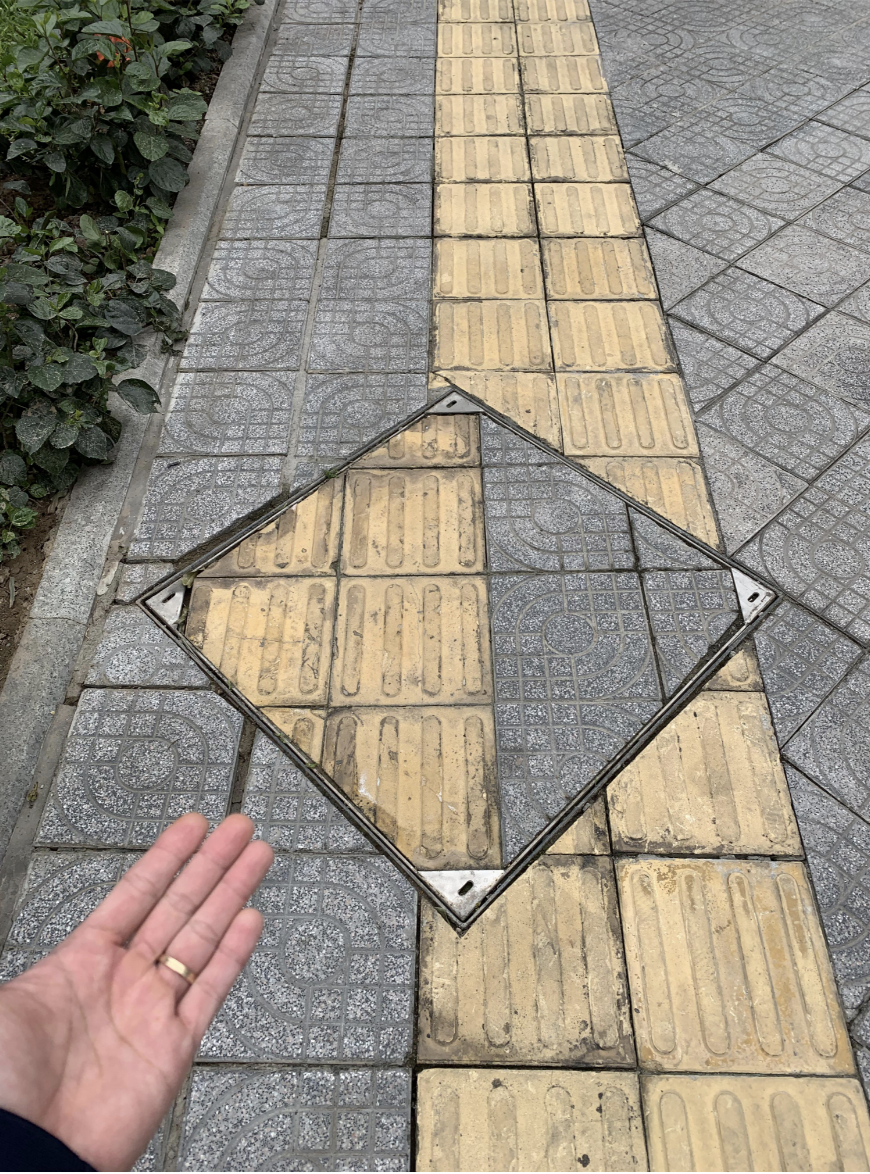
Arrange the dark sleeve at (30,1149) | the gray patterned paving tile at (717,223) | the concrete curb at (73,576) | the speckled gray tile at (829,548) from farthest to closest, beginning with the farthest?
the gray patterned paving tile at (717,223) → the speckled gray tile at (829,548) → the concrete curb at (73,576) → the dark sleeve at (30,1149)

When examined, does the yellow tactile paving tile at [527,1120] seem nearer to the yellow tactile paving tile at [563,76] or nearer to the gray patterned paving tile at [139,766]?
the gray patterned paving tile at [139,766]

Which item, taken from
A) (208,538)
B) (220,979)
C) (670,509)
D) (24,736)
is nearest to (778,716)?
(670,509)

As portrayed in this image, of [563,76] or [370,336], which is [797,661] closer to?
[370,336]

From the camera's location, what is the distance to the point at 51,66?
3836 mm

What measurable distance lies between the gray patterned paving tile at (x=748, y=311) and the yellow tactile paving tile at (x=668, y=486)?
32.2 inches

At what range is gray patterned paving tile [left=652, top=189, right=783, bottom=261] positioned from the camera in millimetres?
3975

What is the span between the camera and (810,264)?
3877 millimetres

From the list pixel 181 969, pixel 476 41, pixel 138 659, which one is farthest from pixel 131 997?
pixel 476 41

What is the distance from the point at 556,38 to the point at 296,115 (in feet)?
6.26

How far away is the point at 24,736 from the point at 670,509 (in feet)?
7.46

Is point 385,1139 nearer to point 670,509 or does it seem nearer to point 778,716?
point 778,716

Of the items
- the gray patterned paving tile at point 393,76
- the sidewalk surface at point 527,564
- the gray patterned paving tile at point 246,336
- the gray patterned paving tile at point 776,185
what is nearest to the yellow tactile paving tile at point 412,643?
the sidewalk surface at point 527,564

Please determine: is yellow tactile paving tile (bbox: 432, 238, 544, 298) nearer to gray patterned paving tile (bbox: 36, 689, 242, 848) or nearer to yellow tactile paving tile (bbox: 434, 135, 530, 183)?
yellow tactile paving tile (bbox: 434, 135, 530, 183)

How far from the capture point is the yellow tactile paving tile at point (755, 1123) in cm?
182
